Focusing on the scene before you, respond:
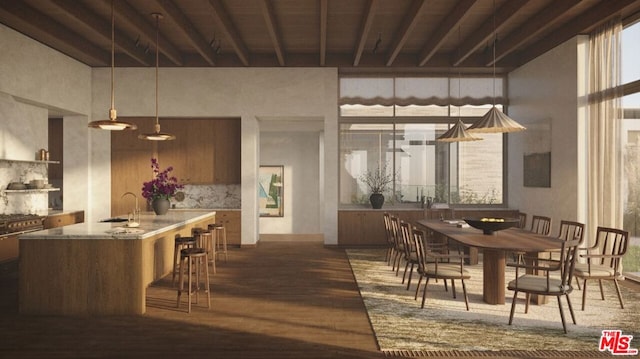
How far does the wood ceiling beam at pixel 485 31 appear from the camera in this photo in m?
6.48

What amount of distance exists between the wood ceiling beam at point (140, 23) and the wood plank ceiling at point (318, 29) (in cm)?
2

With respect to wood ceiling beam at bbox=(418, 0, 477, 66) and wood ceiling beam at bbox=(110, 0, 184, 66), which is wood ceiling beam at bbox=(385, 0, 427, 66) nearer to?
wood ceiling beam at bbox=(418, 0, 477, 66)

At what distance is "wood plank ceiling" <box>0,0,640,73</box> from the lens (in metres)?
6.54

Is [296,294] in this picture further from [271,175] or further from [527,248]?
[271,175]

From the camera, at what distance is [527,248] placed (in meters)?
4.61

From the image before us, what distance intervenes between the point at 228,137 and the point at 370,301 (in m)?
5.41

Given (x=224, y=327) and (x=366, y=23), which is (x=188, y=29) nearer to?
(x=366, y=23)

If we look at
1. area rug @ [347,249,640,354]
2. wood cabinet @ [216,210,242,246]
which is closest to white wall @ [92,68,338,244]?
wood cabinet @ [216,210,242,246]

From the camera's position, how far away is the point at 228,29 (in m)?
7.22

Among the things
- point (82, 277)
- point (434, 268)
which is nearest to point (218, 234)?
point (82, 277)

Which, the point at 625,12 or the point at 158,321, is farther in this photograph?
the point at 625,12

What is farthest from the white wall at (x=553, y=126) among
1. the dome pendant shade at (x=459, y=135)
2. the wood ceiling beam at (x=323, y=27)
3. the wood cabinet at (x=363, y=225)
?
the wood ceiling beam at (x=323, y=27)

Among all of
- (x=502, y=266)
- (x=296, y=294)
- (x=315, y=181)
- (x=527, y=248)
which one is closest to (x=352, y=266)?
(x=296, y=294)

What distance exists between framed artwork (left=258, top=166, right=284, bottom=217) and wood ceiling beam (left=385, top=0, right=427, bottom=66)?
483 centimetres
